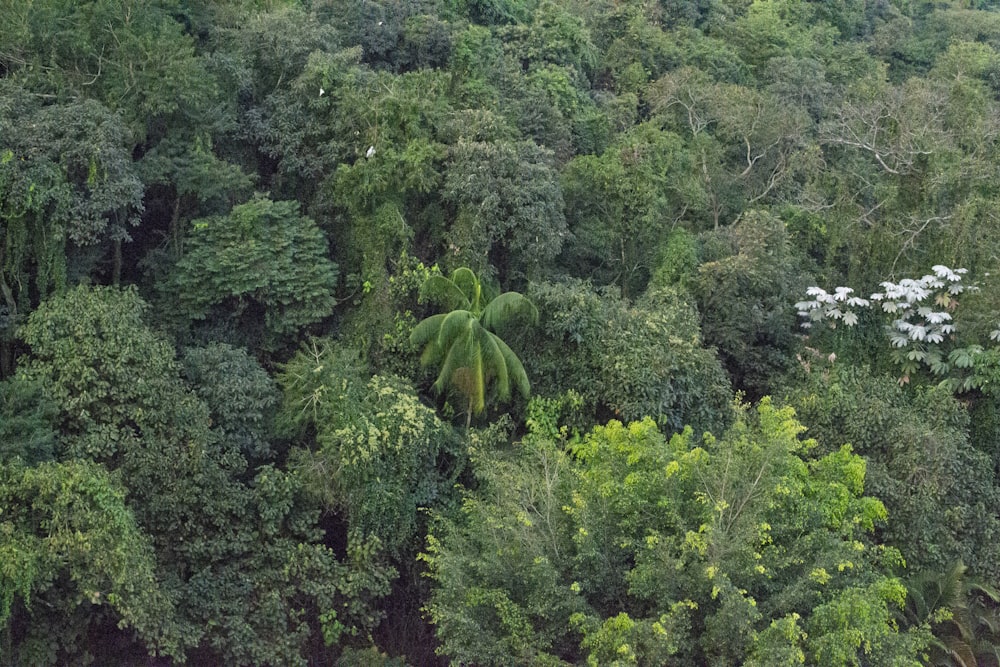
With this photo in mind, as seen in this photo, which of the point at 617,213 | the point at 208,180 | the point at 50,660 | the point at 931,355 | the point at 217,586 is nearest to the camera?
the point at 50,660

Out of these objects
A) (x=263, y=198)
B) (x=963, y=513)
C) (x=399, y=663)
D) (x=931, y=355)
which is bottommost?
(x=399, y=663)

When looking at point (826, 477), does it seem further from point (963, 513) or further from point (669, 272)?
point (669, 272)

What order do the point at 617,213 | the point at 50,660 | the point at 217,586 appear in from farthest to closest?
the point at 617,213 < the point at 217,586 < the point at 50,660

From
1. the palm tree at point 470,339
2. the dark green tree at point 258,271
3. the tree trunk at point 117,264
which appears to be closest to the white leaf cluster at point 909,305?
the palm tree at point 470,339

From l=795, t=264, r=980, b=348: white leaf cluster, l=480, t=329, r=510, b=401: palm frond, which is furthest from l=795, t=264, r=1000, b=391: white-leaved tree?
l=480, t=329, r=510, b=401: palm frond

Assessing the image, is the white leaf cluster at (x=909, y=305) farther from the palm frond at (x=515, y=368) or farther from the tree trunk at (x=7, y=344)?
the tree trunk at (x=7, y=344)

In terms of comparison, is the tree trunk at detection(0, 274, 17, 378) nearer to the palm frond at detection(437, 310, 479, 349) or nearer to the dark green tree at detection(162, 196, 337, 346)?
the dark green tree at detection(162, 196, 337, 346)

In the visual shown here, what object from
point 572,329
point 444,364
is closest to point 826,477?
point 572,329
